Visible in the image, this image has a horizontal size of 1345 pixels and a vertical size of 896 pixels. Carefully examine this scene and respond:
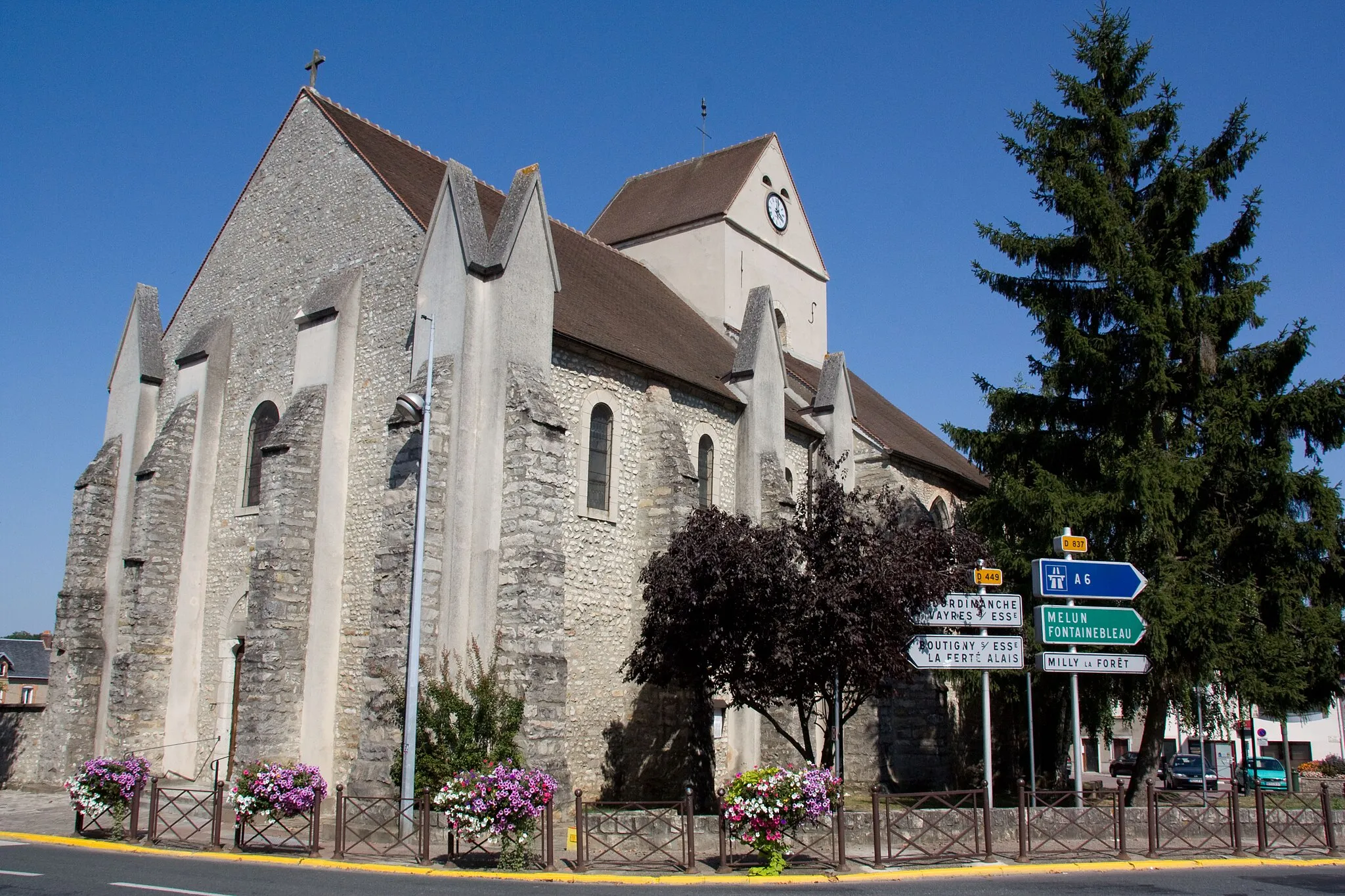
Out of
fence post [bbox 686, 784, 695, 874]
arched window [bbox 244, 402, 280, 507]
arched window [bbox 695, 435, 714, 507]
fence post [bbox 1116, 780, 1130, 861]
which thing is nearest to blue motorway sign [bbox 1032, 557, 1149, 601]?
fence post [bbox 1116, 780, 1130, 861]

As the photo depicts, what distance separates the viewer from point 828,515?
17000mm

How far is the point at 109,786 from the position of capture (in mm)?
15133

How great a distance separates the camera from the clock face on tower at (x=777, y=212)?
1276 inches

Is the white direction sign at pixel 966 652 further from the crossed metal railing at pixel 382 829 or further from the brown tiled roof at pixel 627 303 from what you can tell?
the brown tiled roof at pixel 627 303

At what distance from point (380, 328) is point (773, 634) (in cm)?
923

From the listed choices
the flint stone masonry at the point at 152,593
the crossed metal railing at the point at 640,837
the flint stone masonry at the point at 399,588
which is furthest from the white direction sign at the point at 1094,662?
the flint stone masonry at the point at 152,593

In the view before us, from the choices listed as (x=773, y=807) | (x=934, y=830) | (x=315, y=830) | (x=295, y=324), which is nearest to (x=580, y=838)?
(x=773, y=807)

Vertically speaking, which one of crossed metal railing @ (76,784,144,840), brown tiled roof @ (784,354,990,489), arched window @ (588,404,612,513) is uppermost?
brown tiled roof @ (784,354,990,489)

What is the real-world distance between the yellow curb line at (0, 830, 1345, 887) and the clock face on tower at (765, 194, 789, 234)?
73.3 ft

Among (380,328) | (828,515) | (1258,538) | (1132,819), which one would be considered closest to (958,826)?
(1132,819)

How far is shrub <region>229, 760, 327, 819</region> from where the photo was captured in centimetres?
1400

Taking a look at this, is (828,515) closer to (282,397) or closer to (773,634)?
→ (773,634)

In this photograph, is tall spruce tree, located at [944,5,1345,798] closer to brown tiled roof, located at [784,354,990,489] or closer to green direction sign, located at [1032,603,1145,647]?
green direction sign, located at [1032,603,1145,647]

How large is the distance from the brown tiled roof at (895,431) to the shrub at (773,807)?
49.4 feet
